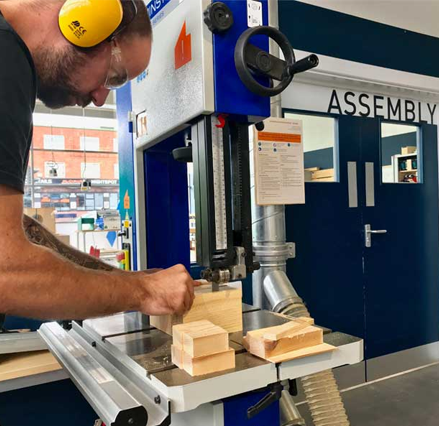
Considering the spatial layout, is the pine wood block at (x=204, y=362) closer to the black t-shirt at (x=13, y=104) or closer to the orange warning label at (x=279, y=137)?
the black t-shirt at (x=13, y=104)

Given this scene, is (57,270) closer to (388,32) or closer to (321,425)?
(321,425)

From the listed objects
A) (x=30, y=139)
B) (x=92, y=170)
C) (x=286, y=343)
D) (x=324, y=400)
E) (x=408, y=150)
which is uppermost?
(x=92, y=170)

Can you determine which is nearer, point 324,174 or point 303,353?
point 303,353

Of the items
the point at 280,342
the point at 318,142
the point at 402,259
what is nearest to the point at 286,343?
the point at 280,342

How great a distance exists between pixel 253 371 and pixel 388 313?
2419 millimetres

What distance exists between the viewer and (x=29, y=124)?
772 millimetres

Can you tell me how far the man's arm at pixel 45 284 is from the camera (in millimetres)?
712

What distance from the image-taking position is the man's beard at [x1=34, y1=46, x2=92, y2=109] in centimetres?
86

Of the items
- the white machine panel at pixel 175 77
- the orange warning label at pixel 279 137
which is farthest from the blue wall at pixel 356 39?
the white machine panel at pixel 175 77

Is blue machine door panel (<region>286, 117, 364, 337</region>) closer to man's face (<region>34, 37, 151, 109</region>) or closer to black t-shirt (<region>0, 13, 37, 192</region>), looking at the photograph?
man's face (<region>34, 37, 151, 109</region>)

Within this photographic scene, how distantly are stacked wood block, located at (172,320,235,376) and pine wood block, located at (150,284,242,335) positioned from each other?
0.13 metres

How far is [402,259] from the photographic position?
9.85ft

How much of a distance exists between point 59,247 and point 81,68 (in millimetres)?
561

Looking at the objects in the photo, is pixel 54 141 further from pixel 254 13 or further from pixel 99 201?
pixel 254 13
